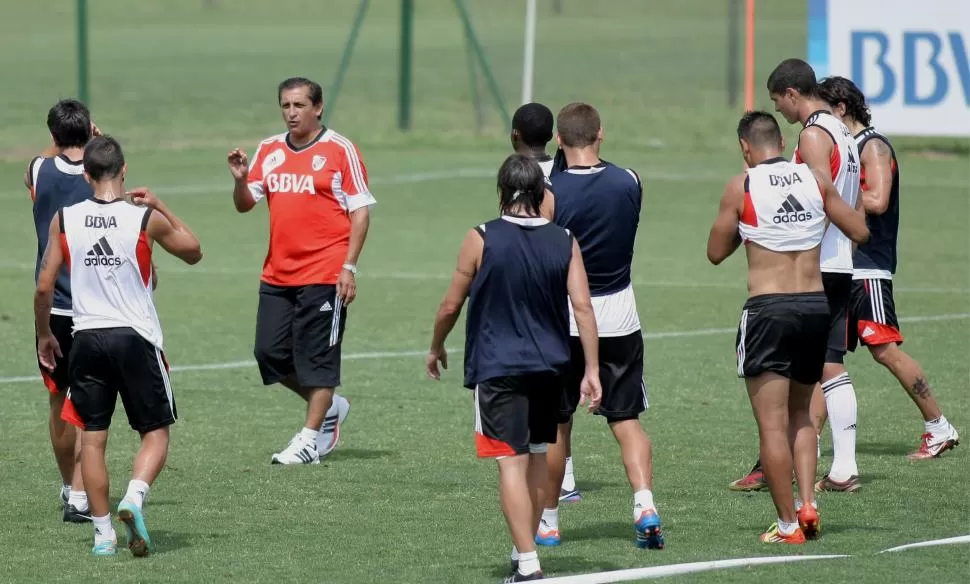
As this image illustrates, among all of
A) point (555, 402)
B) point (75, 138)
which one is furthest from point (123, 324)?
point (555, 402)

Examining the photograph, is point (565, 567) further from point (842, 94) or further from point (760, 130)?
point (842, 94)

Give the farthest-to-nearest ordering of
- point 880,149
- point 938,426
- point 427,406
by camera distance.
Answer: point 427,406
point 938,426
point 880,149

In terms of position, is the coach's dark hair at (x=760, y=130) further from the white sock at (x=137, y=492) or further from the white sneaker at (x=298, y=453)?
the white sneaker at (x=298, y=453)

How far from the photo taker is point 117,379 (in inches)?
304

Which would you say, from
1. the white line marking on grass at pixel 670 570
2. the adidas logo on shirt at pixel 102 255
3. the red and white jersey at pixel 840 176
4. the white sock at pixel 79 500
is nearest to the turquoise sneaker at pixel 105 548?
the white sock at pixel 79 500

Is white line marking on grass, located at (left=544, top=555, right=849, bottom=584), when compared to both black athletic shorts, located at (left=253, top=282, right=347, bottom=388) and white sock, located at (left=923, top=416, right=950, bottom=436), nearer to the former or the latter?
white sock, located at (left=923, top=416, right=950, bottom=436)

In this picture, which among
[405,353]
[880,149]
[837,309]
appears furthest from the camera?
[405,353]

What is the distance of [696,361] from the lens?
13.4 metres

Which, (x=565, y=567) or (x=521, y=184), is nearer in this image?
(x=521, y=184)

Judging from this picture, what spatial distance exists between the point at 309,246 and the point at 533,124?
2.18 meters

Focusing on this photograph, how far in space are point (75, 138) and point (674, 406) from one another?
4878 mm

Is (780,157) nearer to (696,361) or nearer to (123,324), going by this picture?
(123,324)

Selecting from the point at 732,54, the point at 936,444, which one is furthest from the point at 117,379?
the point at 732,54

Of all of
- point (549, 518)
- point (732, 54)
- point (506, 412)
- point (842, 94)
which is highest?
point (732, 54)
